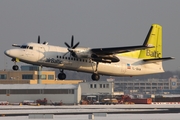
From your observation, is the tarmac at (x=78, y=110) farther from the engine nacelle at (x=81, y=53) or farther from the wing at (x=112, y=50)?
the wing at (x=112, y=50)

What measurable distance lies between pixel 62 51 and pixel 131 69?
28.7 ft

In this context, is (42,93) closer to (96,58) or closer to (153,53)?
(153,53)

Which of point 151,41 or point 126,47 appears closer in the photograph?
point 126,47

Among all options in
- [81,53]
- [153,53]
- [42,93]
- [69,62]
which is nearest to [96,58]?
[81,53]

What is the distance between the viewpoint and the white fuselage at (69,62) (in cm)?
5212

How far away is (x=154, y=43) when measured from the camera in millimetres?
61875

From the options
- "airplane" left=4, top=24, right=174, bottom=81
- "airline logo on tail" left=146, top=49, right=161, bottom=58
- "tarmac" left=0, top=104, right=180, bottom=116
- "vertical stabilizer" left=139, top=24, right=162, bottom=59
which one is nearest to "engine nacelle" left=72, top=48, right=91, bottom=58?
"airplane" left=4, top=24, right=174, bottom=81

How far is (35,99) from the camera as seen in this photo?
3681 inches

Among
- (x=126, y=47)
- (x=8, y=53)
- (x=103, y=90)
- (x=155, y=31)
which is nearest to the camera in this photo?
(x=8, y=53)

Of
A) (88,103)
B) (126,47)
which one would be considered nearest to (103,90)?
(88,103)

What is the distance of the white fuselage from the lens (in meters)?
52.1

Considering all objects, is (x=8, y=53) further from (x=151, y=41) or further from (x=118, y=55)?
(x=151, y=41)

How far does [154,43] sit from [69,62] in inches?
503

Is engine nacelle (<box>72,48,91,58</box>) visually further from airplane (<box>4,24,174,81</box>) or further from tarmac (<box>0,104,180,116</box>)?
tarmac (<box>0,104,180,116</box>)
